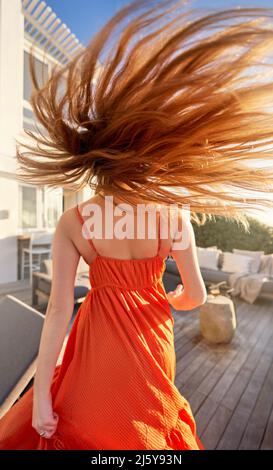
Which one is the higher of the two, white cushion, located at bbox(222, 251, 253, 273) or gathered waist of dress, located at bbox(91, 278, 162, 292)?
gathered waist of dress, located at bbox(91, 278, 162, 292)

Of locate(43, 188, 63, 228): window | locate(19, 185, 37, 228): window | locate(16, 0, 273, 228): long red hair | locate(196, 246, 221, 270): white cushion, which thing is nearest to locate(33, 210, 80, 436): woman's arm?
locate(16, 0, 273, 228): long red hair

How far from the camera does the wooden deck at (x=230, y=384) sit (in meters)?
1.82

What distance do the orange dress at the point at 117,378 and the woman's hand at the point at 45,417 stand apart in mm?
19

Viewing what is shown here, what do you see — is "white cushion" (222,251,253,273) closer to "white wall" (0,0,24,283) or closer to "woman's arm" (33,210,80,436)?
"white wall" (0,0,24,283)

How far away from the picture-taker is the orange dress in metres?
0.69

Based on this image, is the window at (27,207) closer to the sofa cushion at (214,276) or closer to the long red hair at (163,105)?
the sofa cushion at (214,276)

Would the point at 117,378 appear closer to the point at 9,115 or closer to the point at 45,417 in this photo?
the point at 45,417

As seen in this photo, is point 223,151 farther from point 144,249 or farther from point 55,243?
point 55,243

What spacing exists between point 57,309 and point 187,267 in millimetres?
443

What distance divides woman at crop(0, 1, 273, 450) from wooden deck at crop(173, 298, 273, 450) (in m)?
1.35

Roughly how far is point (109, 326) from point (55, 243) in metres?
0.30

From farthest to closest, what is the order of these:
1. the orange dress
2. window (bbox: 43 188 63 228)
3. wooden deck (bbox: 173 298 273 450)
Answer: window (bbox: 43 188 63 228)
wooden deck (bbox: 173 298 273 450)
the orange dress

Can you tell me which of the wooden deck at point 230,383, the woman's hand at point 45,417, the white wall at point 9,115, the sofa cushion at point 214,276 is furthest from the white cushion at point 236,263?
the woman's hand at point 45,417
